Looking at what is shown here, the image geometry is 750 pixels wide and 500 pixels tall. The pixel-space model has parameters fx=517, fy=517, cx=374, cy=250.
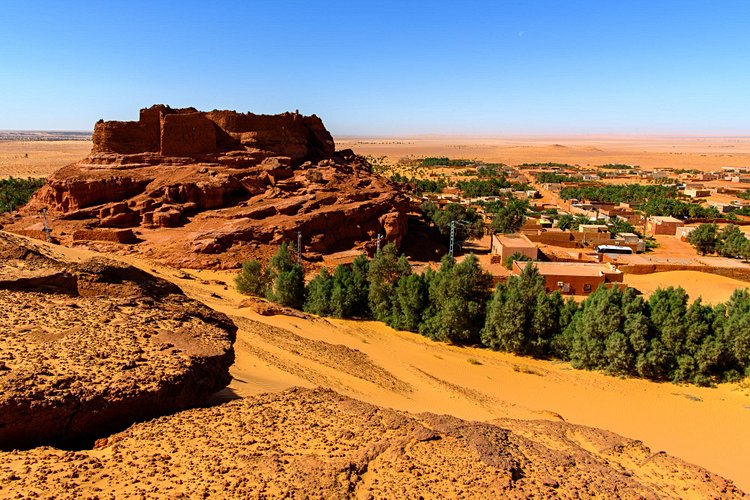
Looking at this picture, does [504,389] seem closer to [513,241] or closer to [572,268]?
[572,268]

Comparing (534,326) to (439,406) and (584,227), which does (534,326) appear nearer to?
(439,406)

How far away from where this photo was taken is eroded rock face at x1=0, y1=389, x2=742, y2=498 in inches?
206

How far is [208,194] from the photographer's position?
105ft

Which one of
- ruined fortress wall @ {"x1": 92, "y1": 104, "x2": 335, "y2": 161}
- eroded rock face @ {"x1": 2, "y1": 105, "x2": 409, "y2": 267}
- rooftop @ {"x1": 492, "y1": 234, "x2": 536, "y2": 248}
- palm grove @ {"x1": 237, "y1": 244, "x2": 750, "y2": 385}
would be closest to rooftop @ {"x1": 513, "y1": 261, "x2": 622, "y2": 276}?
rooftop @ {"x1": 492, "y1": 234, "x2": 536, "y2": 248}

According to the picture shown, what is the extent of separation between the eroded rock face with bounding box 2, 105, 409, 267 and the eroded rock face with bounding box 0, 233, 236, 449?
1885 cm

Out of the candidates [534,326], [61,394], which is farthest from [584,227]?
[61,394]

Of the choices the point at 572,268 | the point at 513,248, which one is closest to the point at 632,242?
the point at 513,248

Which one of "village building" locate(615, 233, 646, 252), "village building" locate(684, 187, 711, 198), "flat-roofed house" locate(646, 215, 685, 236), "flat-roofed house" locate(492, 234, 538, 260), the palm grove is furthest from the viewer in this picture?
"village building" locate(684, 187, 711, 198)

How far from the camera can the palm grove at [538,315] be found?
16.3 m

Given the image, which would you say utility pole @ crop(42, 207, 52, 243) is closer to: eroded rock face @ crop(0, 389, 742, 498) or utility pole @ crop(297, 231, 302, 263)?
utility pole @ crop(297, 231, 302, 263)

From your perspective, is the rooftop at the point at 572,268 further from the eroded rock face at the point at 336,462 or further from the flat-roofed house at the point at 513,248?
the eroded rock face at the point at 336,462

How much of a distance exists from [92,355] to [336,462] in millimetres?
3530

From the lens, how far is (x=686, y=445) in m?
Answer: 12.0

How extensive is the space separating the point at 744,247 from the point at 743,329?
2421cm
